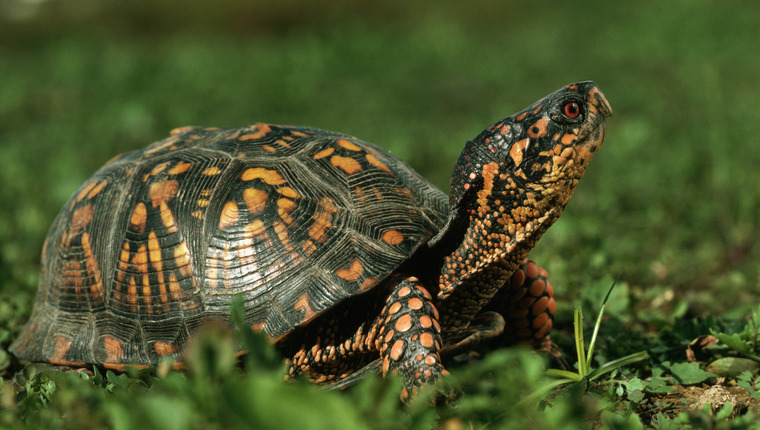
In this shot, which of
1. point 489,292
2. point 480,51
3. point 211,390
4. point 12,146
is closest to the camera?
point 211,390

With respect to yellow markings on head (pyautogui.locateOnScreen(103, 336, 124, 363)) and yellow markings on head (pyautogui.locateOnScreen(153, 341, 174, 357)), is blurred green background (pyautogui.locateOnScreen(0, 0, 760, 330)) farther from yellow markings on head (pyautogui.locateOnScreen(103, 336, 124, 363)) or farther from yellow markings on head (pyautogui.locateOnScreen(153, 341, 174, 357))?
yellow markings on head (pyautogui.locateOnScreen(153, 341, 174, 357))

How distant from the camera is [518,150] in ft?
7.30

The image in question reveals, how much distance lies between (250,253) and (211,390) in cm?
108

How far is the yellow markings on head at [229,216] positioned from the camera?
239 centimetres

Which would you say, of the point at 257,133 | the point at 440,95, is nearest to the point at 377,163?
the point at 257,133

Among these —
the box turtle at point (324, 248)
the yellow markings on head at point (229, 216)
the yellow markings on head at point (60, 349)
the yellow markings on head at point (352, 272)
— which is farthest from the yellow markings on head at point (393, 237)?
the yellow markings on head at point (60, 349)

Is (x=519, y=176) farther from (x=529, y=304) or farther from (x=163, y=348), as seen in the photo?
(x=163, y=348)

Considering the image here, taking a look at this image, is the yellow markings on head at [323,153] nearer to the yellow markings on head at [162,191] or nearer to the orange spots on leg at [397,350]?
the yellow markings on head at [162,191]

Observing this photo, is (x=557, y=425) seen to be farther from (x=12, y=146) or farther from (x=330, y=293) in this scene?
(x=12, y=146)

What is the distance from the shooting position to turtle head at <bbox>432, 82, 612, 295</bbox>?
2.19 metres

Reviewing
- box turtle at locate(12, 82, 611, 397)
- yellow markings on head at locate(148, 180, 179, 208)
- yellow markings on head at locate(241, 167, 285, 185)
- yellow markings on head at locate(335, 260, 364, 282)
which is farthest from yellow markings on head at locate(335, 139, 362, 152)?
yellow markings on head at locate(148, 180, 179, 208)

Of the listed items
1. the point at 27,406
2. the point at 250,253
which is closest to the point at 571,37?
the point at 250,253

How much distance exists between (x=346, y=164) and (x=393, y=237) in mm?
394

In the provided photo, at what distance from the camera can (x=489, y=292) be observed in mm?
2418
